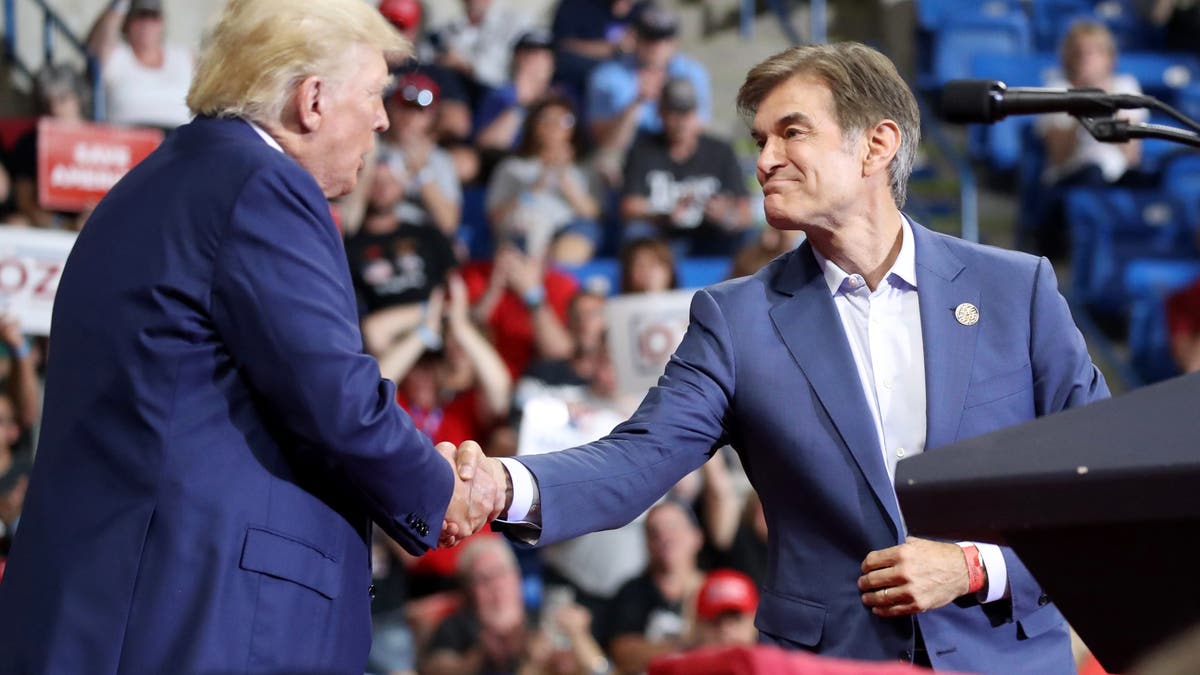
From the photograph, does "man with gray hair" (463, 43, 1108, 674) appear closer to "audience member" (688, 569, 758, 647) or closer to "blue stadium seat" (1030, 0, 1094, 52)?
"audience member" (688, 569, 758, 647)

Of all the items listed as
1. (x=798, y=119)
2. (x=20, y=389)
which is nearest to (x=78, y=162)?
(x=20, y=389)

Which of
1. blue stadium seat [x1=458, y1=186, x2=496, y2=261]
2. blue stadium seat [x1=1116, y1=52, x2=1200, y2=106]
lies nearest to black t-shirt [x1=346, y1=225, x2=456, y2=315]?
blue stadium seat [x1=458, y1=186, x2=496, y2=261]

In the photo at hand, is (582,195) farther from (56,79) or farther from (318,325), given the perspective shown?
(318,325)

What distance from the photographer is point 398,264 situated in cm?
636

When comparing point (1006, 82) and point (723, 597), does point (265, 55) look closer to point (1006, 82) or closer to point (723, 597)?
point (723, 597)

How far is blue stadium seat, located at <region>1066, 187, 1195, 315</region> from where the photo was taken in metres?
7.63

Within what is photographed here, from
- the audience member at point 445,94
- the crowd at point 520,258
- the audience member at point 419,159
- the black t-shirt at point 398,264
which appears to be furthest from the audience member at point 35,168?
the audience member at point 445,94

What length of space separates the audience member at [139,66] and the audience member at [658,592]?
9.39 feet

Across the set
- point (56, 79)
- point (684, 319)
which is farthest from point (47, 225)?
point (684, 319)

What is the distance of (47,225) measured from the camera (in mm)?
6227

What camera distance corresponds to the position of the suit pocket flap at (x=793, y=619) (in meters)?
2.64

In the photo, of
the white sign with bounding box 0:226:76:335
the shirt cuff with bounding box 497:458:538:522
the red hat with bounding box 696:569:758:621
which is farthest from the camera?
the white sign with bounding box 0:226:76:335

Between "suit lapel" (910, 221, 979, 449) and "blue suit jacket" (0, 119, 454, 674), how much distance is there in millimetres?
878

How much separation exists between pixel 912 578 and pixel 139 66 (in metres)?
5.42
